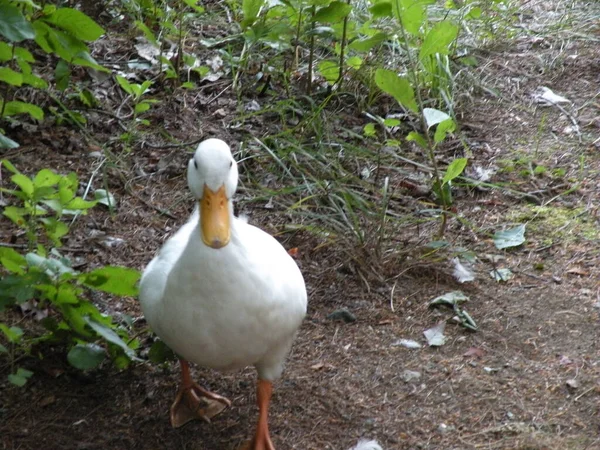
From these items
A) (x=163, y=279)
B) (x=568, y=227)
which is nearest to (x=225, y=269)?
(x=163, y=279)

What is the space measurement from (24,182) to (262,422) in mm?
1127

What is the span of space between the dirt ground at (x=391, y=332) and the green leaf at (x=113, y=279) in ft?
1.72

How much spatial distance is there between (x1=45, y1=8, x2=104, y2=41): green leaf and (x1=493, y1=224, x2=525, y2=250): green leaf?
212cm

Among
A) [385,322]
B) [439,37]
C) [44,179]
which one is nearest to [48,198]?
[44,179]

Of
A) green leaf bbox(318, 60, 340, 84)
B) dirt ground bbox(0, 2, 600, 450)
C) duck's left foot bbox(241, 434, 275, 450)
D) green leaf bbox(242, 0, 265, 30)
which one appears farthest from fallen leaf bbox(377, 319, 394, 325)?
green leaf bbox(242, 0, 265, 30)

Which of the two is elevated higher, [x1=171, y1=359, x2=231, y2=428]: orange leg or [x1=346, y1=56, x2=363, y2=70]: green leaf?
[x1=346, y1=56, x2=363, y2=70]: green leaf

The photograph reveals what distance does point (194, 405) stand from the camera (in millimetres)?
3135

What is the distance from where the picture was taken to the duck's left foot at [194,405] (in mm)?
3131

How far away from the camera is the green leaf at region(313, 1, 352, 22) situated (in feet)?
15.2

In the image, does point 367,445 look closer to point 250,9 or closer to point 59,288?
point 59,288

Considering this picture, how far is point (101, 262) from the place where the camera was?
156 inches

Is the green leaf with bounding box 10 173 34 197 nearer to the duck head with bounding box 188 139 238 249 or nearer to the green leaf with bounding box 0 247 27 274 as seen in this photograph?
the green leaf with bounding box 0 247 27 274

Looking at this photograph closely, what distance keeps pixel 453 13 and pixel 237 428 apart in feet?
12.7

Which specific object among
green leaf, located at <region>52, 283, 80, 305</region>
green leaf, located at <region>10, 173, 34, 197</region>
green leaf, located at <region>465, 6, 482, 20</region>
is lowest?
green leaf, located at <region>465, 6, 482, 20</region>
